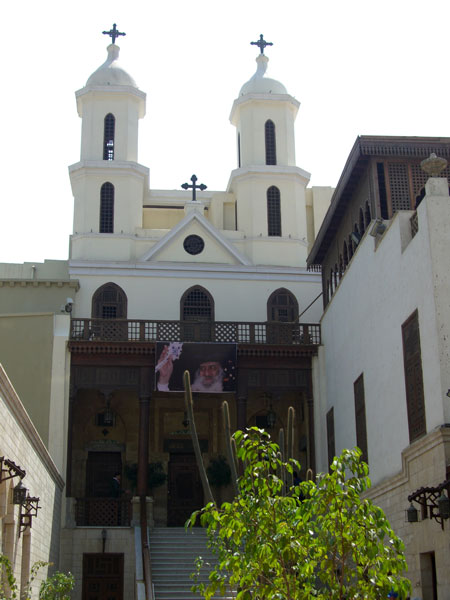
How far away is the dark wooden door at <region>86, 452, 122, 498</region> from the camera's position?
93.2ft

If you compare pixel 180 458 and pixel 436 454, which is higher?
pixel 180 458

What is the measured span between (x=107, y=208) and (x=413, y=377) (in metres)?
16.7

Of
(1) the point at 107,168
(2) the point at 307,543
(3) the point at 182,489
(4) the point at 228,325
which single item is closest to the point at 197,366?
(4) the point at 228,325

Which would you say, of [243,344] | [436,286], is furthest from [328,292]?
[436,286]

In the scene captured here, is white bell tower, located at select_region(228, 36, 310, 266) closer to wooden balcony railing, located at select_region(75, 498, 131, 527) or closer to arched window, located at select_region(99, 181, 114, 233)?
arched window, located at select_region(99, 181, 114, 233)

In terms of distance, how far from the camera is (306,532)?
389 inches

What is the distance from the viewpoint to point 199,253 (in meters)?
30.9

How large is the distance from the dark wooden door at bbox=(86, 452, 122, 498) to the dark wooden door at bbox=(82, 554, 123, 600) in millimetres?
4592

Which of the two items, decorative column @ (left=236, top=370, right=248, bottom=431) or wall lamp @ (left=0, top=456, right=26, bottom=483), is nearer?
wall lamp @ (left=0, top=456, right=26, bottom=483)

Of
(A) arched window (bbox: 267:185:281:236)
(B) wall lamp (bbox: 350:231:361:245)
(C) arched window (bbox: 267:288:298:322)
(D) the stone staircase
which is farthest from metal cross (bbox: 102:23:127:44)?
(D) the stone staircase

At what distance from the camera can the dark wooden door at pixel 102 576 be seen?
926 inches

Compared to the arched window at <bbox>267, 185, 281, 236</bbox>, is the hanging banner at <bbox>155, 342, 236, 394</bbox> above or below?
below

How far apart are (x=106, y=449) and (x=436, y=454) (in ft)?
49.8

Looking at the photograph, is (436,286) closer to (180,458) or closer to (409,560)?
(409,560)
